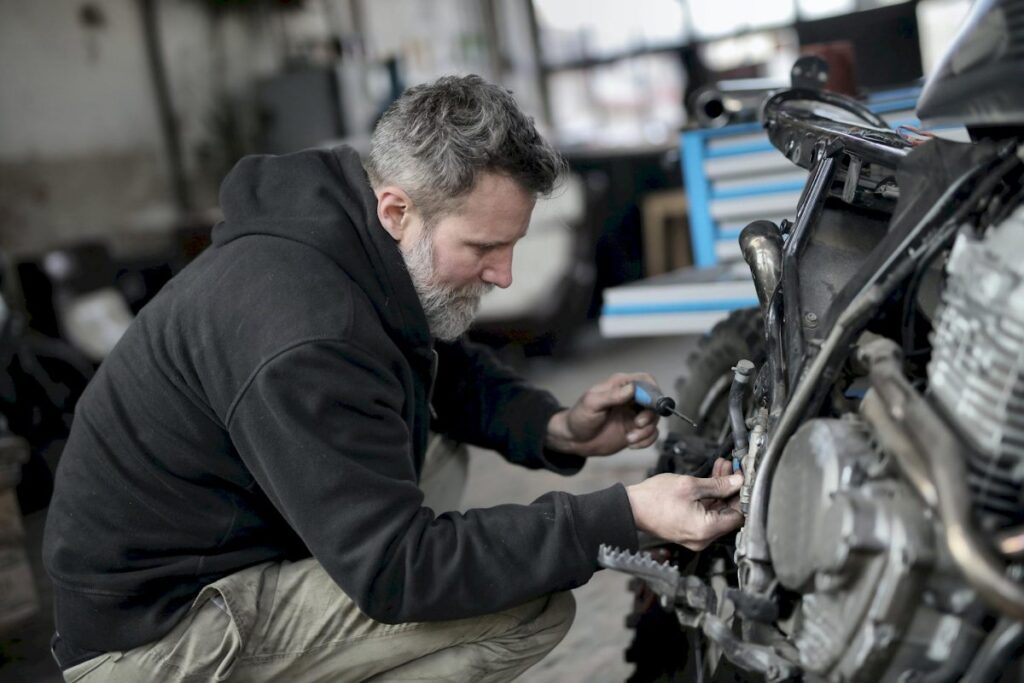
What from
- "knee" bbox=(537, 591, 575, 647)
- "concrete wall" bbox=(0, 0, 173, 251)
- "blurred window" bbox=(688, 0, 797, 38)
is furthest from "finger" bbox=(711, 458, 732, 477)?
"blurred window" bbox=(688, 0, 797, 38)

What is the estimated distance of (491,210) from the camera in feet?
5.26

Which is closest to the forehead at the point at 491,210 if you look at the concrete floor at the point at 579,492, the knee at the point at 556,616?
the knee at the point at 556,616

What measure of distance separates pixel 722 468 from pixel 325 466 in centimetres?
61

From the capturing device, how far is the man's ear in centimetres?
162

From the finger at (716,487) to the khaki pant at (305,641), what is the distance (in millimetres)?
401

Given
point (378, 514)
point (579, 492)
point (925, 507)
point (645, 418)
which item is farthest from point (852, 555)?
point (579, 492)

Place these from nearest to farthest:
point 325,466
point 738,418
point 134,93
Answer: point 325,466, point 738,418, point 134,93

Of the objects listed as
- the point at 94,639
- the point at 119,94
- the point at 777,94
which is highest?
the point at 119,94

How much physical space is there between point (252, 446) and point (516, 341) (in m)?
4.12

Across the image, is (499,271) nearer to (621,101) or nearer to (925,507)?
(925,507)

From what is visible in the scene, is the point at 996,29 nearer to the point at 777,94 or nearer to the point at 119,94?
the point at 777,94

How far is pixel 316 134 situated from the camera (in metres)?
6.18

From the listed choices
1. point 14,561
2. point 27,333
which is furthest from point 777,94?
point 27,333

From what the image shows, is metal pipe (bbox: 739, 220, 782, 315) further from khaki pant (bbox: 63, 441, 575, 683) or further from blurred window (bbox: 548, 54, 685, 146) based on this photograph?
blurred window (bbox: 548, 54, 685, 146)
